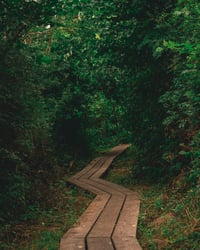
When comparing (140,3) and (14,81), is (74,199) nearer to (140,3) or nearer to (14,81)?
(14,81)

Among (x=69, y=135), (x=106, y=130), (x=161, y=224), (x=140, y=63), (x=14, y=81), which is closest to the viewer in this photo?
(x=161, y=224)

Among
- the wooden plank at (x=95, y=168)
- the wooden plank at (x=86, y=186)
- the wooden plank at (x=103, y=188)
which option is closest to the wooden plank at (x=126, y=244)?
the wooden plank at (x=103, y=188)

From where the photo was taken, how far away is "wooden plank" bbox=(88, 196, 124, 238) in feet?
18.9

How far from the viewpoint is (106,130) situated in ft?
84.2

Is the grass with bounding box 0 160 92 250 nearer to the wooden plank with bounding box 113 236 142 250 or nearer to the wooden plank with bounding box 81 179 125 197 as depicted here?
the wooden plank with bounding box 81 179 125 197

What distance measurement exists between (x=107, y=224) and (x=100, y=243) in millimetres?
1061

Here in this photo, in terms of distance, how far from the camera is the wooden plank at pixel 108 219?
5.76 meters

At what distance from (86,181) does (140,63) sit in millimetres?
3832

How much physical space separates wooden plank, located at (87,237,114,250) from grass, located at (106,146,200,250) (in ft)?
1.94

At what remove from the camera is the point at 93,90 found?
16531 millimetres

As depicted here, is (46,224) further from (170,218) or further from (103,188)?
(103,188)

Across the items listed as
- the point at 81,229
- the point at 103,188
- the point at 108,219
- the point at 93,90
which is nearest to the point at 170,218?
the point at 108,219

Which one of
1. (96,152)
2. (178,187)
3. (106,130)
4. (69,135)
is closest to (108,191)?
(178,187)

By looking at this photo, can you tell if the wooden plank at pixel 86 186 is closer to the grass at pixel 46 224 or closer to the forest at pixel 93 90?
the grass at pixel 46 224
